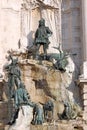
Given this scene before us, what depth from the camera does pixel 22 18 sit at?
69.2ft

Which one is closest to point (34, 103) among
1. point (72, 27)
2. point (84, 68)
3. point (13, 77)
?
point (13, 77)

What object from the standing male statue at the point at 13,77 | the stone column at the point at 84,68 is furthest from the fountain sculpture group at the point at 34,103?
the stone column at the point at 84,68

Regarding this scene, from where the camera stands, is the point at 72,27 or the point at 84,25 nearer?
the point at 84,25

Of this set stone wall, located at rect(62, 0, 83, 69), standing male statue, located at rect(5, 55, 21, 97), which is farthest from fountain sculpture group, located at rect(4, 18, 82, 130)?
stone wall, located at rect(62, 0, 83, 69)

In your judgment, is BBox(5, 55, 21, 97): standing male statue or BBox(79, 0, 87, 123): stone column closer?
BBox(5, 55, 21, 97): standing male statue

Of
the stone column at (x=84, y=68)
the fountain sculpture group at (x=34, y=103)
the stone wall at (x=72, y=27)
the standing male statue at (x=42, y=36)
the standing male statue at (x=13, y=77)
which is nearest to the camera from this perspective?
the fountain sculpture group at (x=34, y=103)

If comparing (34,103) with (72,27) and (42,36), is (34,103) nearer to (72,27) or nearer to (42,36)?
(42,36)

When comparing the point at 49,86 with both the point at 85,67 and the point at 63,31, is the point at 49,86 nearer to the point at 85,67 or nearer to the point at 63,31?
the point at 85,67

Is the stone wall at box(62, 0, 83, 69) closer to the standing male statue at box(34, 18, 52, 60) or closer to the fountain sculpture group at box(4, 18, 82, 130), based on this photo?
the standing male statue at box(34, 18, 52, 60)

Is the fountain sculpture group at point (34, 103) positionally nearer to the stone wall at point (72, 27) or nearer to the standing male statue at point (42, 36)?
the standing male statue at point (42, 36)

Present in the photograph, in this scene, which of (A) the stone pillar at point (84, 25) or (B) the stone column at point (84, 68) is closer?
(B) the stone column at point (84, 68)

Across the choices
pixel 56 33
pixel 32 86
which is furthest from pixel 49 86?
pixel 56 33

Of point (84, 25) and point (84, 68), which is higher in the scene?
point (84, 25)

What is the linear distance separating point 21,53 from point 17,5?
9.53ft
